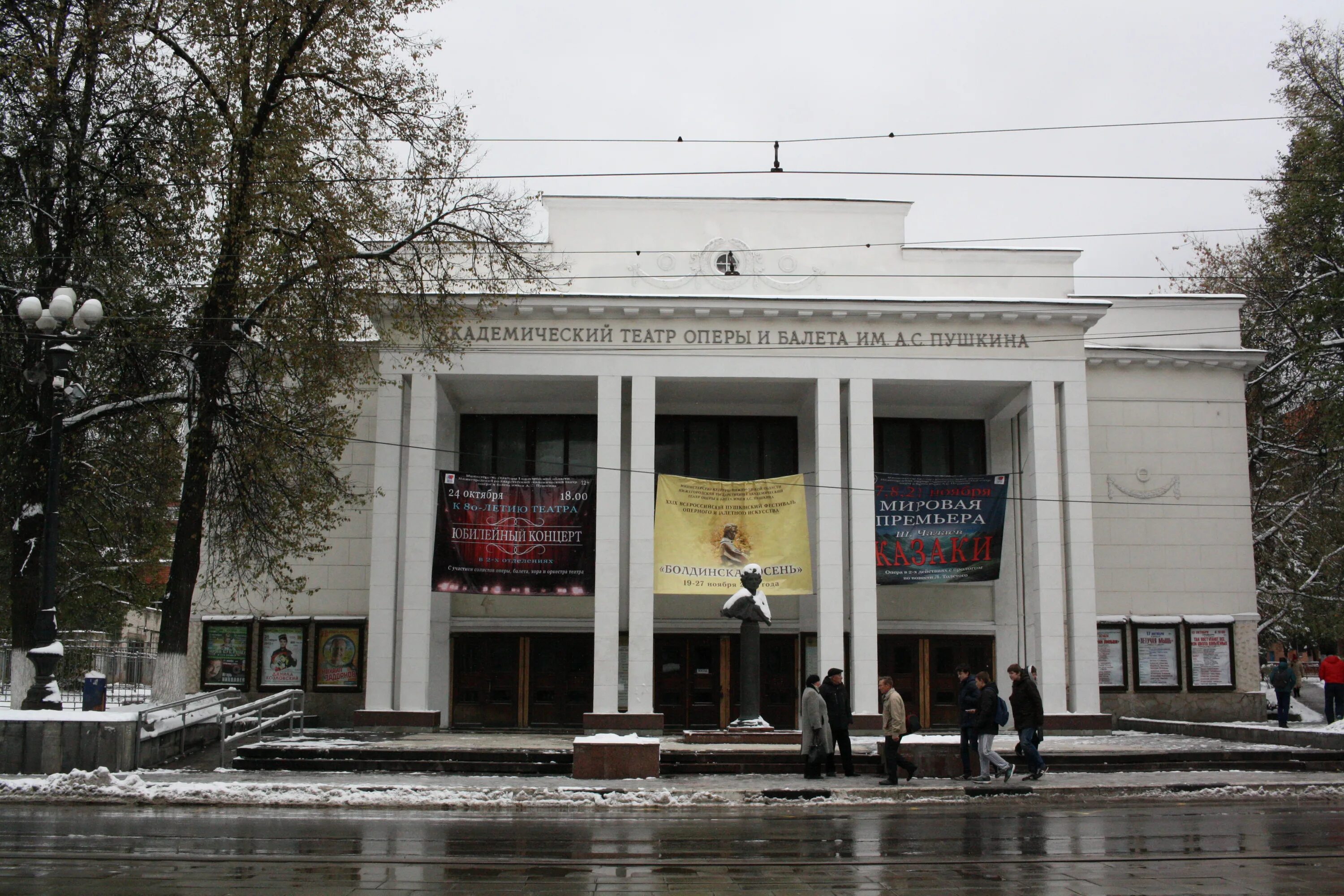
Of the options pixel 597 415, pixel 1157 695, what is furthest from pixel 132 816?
pixel 1157 695

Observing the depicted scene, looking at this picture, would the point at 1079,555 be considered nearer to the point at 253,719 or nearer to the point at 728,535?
the point at 728,535

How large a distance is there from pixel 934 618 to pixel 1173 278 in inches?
638

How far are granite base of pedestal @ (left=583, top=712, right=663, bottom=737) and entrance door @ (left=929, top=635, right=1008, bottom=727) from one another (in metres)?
7.28

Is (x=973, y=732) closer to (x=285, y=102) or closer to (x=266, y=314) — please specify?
(x=266, y=314)

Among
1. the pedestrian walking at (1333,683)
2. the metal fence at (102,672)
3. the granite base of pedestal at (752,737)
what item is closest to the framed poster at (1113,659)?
the pedestrian walking at (1333,683)

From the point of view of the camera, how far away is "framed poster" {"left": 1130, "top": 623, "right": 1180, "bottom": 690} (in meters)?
27.3

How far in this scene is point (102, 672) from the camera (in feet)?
96.1

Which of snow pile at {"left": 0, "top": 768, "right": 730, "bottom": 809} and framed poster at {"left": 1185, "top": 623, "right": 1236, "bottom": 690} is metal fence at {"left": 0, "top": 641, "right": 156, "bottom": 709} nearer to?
snow pile at {"left": 0, "top": 768, "right": 730, "bottom": 809}

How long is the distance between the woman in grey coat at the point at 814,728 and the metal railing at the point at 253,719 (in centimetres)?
910

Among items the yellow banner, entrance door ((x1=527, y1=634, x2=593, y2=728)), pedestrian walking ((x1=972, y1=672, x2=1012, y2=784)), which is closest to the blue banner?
the yellow banner

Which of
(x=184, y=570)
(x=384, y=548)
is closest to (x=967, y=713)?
(x=184, y=570)

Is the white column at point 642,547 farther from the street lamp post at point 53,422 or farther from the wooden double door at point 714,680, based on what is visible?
the street lamp post at point 53,422

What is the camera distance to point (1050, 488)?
25859 mm

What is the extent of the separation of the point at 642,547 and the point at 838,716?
28.6ft
